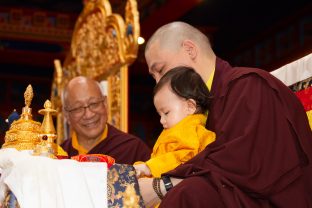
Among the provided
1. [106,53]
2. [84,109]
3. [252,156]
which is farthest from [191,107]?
[106,53]

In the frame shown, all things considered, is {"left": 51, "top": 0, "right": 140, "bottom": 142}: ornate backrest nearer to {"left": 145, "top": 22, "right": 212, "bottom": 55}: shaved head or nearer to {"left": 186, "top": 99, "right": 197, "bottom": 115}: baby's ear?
{"left": 145, "top": 22, "right": 212, "bottom": 55}: shaved head

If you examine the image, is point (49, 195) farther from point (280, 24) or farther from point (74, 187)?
point (280, 24)

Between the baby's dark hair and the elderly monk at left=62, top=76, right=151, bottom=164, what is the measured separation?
1383 millimetres

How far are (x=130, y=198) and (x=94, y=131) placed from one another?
180cm

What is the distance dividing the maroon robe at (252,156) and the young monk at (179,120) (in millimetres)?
101

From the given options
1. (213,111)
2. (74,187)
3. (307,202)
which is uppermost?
(213,111)

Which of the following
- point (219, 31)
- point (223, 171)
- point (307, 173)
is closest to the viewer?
point (223, 171)

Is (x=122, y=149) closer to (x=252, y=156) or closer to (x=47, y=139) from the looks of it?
(x=47, y=139)

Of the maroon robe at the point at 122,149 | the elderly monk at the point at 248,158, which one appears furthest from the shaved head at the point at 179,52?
the maroon robe at the point at 122,149

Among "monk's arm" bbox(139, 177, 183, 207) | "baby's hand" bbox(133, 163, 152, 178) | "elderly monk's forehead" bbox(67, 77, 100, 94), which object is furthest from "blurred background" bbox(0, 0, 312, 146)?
"monk's arm" bbox(139, 177, 183, 207)

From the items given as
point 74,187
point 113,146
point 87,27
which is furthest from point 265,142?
point 87,27

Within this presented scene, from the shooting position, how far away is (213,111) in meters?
2.32

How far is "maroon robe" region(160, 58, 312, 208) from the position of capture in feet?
6.71

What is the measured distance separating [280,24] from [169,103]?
5449 mm
